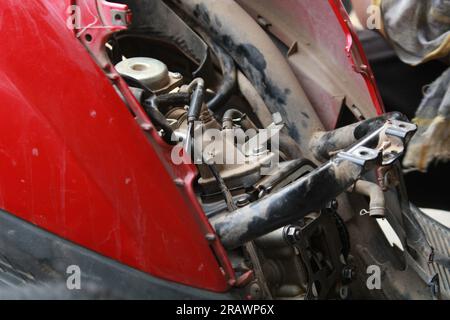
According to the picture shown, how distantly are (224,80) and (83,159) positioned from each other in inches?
24.7

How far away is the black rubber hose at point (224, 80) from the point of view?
1593mm

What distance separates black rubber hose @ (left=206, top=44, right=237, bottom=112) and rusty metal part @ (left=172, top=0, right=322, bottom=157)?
17mm

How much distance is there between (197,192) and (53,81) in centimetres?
40

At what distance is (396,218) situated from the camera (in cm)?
139

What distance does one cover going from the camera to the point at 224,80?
1.62 m

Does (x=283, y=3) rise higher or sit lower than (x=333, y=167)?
higher

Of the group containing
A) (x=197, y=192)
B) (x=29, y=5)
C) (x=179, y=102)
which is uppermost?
(x=29, y=5)

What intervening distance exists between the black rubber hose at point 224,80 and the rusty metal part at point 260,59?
2cm

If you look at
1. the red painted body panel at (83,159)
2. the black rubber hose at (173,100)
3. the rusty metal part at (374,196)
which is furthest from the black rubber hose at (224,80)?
the red painted body panel at (83,159)

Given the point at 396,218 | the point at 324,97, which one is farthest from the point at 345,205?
the point at 324,97

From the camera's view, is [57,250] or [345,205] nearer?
[57,250]

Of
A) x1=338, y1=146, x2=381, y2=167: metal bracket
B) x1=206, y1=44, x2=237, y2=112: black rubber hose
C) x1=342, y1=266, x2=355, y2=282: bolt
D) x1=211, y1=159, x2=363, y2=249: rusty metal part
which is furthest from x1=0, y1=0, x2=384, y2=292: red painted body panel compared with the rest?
x1=206, y1=44, x2=237, y2=112: black rubber hose
